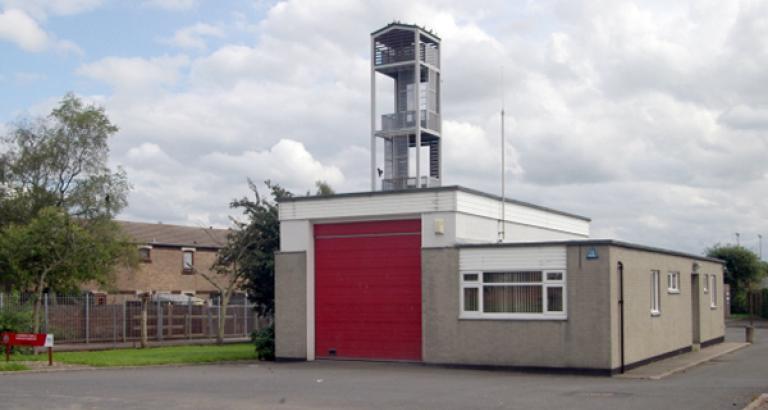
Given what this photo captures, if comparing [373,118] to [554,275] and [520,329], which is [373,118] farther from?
[520,329]

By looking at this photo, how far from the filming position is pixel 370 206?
25.5 metres

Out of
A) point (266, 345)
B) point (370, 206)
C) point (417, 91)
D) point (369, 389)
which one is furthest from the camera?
point (417, 91)

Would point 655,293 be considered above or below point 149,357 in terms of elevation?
above

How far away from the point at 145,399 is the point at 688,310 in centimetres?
1904

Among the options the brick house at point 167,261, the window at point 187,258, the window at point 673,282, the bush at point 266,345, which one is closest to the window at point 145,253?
the brick house at point 167,261

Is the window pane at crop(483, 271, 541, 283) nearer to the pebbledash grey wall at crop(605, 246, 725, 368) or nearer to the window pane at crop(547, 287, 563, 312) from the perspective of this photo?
the window pane at crop(547, 287, 563, 312)

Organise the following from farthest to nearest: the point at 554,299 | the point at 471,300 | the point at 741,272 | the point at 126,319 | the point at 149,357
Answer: the point at 741,272 < the point at 126,319 < the point at 149,357 < the point at 471,300 < the point at 554,299

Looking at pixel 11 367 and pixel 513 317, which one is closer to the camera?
pixel 11 367

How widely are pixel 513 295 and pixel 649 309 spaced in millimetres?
4286

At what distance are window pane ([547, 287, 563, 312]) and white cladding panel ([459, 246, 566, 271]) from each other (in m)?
0.56

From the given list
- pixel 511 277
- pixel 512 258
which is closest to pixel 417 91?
pixel 512 258

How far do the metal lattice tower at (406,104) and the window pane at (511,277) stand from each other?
1352cm

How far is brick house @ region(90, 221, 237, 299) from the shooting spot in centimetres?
5116

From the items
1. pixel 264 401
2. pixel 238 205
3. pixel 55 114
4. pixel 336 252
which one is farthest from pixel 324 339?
pixel 55 114
